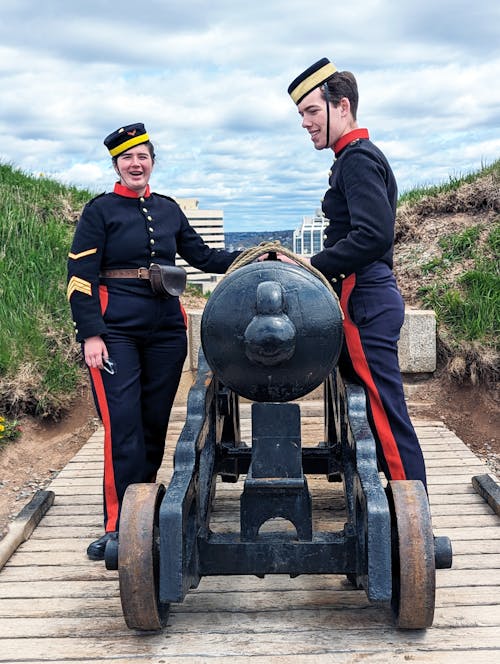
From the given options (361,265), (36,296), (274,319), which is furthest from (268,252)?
(36,296)

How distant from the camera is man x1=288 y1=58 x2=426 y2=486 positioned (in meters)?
2.71

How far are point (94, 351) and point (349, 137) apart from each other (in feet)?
4.02

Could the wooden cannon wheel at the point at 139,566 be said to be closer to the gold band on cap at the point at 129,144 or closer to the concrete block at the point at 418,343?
the gold band on cap at the point at 129,144

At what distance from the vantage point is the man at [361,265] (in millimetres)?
2715

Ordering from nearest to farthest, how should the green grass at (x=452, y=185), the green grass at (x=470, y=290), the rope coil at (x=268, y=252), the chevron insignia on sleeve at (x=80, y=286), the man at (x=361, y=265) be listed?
the rope coil at (x=268, y=252), the man at (x=361, y=265), the chevron insignia on sleeve at (x=80, y=286), the green grass at (x=470, y=290), the green grass at (x=452, y=185)

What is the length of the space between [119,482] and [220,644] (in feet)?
2.97

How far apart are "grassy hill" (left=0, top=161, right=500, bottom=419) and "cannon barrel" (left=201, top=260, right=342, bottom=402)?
3114 mm

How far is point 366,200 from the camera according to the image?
2674 mm

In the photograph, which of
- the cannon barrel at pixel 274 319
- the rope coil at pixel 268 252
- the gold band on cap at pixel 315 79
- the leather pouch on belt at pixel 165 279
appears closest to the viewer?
the cannon barrel at pixel 274 319

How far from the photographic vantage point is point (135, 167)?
3.19 meters

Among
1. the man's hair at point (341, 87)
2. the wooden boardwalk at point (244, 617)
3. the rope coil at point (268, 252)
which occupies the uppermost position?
the man's hair at point (341, 87)

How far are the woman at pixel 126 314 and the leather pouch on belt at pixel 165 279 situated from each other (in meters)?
0.01

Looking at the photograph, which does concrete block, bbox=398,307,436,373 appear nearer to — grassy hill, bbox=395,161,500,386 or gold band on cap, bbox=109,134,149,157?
grassy hill, bbox=395,161,500,386

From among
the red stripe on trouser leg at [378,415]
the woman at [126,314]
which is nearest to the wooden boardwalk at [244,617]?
the woman at [126,314]
